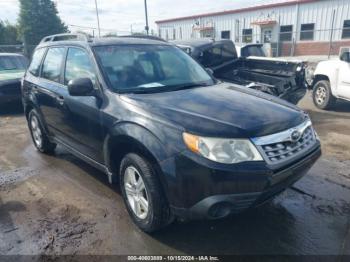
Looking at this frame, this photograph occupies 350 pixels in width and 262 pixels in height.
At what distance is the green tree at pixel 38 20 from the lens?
3912cm

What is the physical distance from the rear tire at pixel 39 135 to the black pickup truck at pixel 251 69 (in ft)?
12.6

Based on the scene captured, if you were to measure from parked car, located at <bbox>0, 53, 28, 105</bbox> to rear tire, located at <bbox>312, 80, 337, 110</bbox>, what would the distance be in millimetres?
8016

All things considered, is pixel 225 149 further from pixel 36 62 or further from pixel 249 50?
pixel 249 50

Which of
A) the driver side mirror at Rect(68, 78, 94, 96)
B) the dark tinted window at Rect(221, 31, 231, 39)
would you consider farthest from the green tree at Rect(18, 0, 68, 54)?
the driver side mirror at Rect(68, 78, 94, 96)

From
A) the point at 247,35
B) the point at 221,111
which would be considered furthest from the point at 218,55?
the point at 247,35

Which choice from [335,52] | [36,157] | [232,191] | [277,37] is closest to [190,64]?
[232,191]

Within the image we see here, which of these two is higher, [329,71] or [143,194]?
[329,71]

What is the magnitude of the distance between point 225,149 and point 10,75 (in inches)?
340

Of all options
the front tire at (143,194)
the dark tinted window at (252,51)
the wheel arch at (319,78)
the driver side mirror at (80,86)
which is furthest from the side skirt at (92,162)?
the wheel arch at (319,78)

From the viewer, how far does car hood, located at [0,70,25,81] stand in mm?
9000

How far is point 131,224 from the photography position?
3.33 metres

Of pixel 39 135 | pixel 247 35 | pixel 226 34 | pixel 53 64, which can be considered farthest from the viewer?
pixel 226 34

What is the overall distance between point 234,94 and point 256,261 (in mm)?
1631

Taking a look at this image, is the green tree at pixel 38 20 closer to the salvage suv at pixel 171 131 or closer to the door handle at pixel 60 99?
the door handle at pixel 60 99
